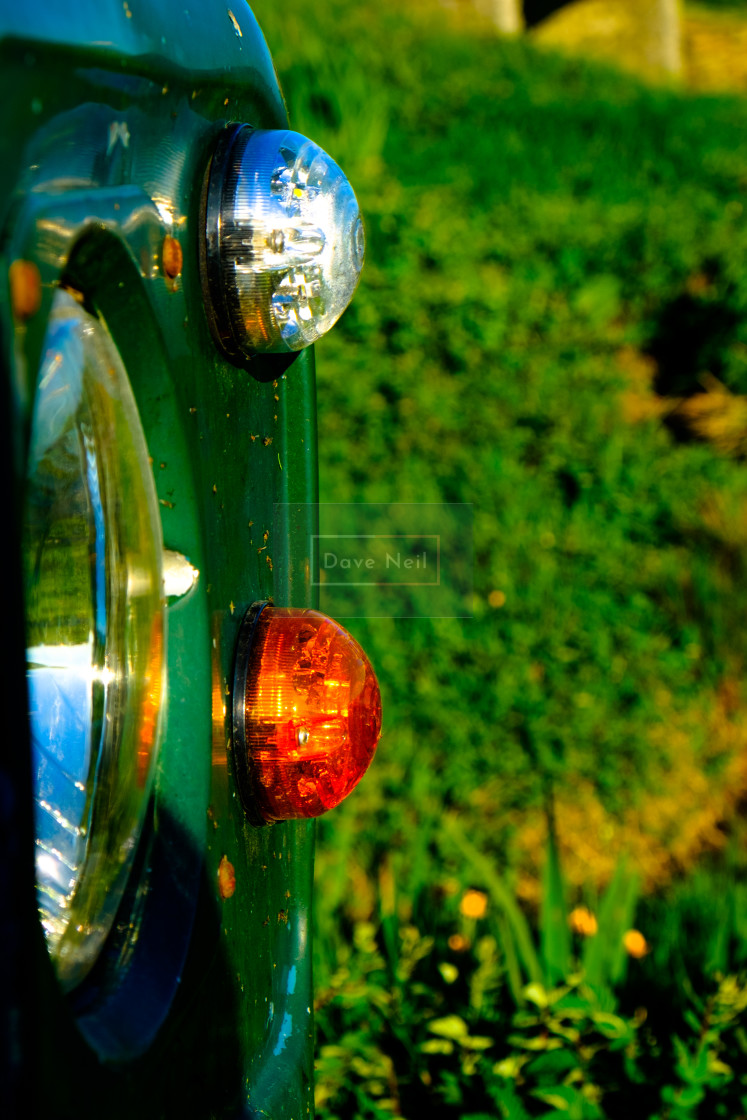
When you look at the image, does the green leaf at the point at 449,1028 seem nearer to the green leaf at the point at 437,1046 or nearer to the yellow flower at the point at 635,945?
the green leaf at the point at 437,1046

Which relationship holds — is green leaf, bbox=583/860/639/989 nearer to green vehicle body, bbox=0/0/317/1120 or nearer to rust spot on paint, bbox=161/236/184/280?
green vehicle body, bbox=0/0/317/1120

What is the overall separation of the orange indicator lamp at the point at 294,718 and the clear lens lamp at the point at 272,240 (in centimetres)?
30

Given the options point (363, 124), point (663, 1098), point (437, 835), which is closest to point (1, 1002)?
point (663, 1098)

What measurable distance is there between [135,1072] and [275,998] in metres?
0.33

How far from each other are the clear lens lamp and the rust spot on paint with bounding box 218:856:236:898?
1.64ft

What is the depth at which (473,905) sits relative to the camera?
7.38ft

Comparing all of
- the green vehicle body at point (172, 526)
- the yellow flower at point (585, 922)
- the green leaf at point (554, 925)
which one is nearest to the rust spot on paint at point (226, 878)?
the green vehicle body at point (172, 526)

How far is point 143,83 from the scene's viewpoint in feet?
2.64

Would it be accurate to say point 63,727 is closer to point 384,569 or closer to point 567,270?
point 384,569

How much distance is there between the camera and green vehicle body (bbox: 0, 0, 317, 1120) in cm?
62

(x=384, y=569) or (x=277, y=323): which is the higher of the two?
(x=384, y=569)

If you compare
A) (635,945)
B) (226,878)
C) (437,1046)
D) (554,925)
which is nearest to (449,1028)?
(437,1046)

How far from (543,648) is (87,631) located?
2.09 meters

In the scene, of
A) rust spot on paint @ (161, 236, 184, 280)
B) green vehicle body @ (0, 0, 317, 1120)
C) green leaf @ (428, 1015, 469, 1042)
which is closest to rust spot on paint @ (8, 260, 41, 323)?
green vehicle body @ (0, 0, 317, 1120)
